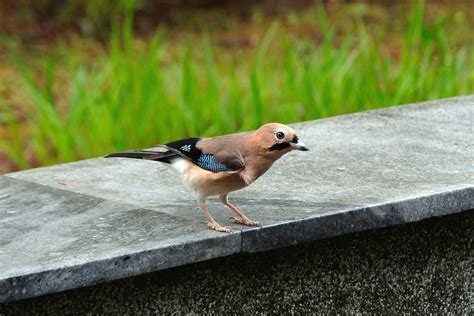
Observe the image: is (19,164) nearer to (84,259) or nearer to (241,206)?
(241,206)

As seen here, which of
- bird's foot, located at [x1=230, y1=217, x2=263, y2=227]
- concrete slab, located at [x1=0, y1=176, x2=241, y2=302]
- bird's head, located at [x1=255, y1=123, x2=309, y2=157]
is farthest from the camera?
bird's foot, located at [x1=230, y1=217, x2=263, y2=227]

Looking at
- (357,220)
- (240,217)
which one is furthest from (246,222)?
(357,220)

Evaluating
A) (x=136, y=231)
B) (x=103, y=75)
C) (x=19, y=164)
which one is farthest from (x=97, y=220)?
(x=103, y=75)

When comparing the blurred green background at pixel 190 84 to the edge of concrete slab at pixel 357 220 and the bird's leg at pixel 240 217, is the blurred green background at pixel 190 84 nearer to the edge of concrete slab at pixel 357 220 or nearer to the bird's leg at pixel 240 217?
the bird's leg at pixel 240 217

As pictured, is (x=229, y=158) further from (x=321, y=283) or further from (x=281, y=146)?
(x=321, y=283)

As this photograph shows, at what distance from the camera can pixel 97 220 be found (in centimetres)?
255

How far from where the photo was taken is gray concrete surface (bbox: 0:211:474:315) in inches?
92.5

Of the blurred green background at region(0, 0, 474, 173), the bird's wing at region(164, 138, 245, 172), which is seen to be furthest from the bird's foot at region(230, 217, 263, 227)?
the blurred green background at region(0, 0, 474, 173)

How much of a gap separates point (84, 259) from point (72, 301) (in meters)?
0.13

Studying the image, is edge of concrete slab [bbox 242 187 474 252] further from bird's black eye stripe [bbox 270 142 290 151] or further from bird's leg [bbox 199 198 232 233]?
bird's black eye stripe [bbox 270 142 290 151]

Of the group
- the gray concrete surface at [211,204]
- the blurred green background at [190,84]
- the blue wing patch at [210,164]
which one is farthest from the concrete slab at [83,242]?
the blurred green background at [190,84]

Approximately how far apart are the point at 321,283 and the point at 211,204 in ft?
1.11

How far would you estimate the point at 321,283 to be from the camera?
2621 mm

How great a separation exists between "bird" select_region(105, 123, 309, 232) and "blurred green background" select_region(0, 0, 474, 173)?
4.90ft
